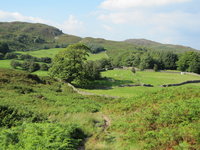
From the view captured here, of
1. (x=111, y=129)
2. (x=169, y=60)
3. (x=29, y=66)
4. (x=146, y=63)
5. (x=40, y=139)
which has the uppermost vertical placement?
(x=169, y=60)

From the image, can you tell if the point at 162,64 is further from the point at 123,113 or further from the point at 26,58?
the point at 123,113

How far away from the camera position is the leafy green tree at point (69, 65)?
3906 cm

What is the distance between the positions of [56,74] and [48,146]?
34.9 m

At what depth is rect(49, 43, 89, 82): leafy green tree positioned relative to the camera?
3906cm

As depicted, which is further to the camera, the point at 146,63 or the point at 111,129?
the point at 146,63

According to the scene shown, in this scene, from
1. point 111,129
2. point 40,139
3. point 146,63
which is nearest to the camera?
point 40,139

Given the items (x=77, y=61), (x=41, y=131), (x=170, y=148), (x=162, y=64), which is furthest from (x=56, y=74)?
(x=162, y=64)

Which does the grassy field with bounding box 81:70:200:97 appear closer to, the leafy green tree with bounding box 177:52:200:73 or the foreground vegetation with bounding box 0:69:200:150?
the foreground vegetation with bounding box 0:69:200:150

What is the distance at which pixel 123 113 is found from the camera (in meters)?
14.2

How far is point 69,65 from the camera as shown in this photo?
3950 centimetres

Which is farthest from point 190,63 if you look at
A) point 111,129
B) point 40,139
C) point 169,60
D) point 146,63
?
point 40,139

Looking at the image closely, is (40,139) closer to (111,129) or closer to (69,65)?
(111,129)

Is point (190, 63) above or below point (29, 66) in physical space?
above

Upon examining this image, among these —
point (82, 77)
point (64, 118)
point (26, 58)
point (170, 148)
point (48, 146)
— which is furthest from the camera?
point (26, 58)
